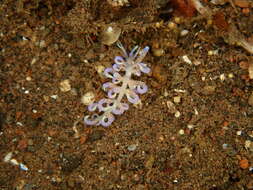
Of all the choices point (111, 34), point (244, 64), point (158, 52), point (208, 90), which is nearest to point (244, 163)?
point (208, 90)

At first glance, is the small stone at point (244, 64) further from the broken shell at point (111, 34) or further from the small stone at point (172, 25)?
the broken shell at point (111, 34)

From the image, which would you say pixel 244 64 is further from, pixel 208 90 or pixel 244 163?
pixel 244 163

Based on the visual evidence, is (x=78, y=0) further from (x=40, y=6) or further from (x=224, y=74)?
(x=224, y=74)

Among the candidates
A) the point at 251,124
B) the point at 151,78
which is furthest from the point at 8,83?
the point at 251,124

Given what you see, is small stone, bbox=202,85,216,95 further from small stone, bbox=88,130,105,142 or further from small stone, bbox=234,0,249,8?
small stone, bbox=88,130,105,142

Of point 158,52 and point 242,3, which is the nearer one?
point 242,3

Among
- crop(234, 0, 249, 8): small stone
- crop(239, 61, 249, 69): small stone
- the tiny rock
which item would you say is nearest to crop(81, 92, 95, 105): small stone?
the tiny rock
